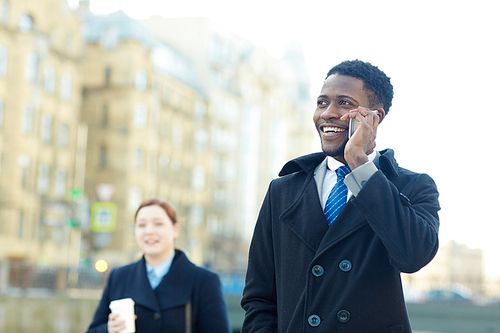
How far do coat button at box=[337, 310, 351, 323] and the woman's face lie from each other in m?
2.66

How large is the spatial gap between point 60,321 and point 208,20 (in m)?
53.3

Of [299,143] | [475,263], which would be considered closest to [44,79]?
[299,143]

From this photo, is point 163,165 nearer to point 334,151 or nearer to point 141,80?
point 141,80

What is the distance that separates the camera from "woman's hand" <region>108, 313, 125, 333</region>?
4559 millimetres

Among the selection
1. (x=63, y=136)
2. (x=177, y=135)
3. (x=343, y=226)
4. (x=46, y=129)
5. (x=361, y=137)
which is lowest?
(x=343, y=226)

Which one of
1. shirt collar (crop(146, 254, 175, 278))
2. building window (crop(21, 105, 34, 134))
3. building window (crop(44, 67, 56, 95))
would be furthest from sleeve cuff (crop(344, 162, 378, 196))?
building window (crop(44, 67, 56, 95))

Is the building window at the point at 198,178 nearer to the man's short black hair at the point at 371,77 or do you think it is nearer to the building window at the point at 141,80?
the building window at the point at 141,80

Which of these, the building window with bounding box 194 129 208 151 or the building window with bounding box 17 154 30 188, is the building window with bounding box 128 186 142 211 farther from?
the building window with bounding box 17 154 30 188

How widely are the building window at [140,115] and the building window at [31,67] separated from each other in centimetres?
1156

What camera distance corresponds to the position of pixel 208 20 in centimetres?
6375

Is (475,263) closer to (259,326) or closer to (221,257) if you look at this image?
(221,257)

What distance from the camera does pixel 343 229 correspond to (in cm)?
271

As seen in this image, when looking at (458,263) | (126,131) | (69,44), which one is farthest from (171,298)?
(458,263)

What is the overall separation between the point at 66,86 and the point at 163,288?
39489 mm
